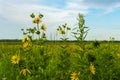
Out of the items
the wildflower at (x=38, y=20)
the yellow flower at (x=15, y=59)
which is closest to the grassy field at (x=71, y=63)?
the yellow flower at (x=15, y=59)

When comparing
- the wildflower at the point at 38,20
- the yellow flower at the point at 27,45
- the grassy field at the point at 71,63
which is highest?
the wildflower at the point at 38,20

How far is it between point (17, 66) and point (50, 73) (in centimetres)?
107

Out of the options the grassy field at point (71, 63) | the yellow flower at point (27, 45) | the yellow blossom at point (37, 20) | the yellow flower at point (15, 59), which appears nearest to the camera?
the grassy field at point (71, 63)

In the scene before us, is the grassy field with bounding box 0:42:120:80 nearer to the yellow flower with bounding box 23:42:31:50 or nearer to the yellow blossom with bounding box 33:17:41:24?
the yellow flower with bounding box 23:42:31:50

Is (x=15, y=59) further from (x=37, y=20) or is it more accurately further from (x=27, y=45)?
(x=37, y=20)

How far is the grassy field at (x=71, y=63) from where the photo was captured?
6.95 meters

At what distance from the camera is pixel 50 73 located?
293 inches

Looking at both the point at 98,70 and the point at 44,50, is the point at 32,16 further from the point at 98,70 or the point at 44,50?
the point at 98,70

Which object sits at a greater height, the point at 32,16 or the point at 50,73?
the point at 32,16

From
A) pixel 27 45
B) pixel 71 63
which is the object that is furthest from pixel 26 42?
pixel 71 63

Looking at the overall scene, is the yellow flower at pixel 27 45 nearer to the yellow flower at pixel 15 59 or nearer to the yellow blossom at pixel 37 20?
the yellow flower at pixel 15 59

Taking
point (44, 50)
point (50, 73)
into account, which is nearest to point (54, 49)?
point (44, 50)

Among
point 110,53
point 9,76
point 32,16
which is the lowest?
point 9,76

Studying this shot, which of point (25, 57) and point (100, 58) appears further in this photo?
point (25, 57)
